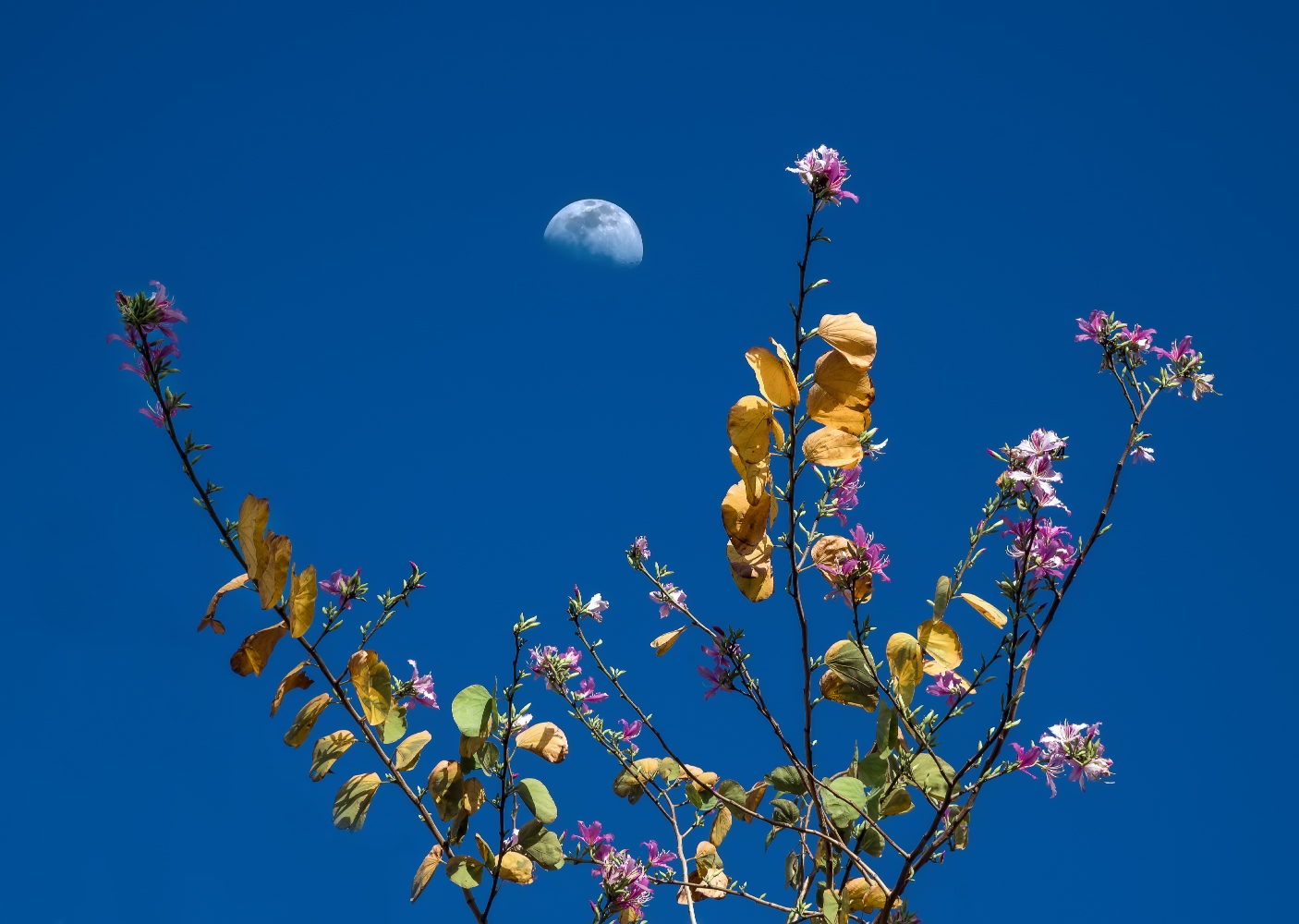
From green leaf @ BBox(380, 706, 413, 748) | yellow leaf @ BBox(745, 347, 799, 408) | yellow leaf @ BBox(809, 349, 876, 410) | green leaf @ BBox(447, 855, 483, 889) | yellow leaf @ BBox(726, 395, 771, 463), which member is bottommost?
green leaf @ BBox(447, 855, 483, 889)

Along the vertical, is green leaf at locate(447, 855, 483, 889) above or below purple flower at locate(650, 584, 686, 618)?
below

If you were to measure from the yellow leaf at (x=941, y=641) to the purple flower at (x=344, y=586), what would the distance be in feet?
3.84

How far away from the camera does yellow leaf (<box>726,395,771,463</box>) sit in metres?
1.75

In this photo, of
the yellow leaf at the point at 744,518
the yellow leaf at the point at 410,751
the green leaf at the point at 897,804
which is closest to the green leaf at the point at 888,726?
the green leaf at the point at 897,804

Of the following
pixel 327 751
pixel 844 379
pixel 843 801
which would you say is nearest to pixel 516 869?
pixel 327 751

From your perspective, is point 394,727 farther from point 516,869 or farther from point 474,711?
point 516,869

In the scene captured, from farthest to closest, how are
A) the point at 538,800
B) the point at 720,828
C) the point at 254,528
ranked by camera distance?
the point at 720,828, the point at 538,800, the point at 254,528

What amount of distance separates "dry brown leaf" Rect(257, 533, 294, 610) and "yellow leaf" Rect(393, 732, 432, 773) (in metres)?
0.62

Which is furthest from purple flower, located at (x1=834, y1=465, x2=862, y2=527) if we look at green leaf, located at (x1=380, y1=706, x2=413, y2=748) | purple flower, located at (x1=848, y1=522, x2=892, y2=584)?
green leaf, located at (x1=380, y1=706, x2=413, y2=748)

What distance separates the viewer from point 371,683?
2.07 m

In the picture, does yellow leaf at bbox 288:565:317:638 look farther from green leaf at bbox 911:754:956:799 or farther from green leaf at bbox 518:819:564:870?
green leaf at bbox 911:754:956:799

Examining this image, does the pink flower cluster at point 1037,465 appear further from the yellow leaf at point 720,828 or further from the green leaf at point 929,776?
the yellow leaf at point 720,828

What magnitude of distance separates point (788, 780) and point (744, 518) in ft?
2.63

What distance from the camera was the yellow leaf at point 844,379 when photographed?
5.78 feet
